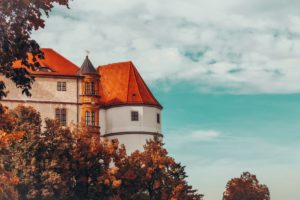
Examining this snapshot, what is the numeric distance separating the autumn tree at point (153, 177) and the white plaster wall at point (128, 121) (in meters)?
20.3

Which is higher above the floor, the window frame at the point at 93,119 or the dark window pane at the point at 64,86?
the dark window pane at the point at 64,86

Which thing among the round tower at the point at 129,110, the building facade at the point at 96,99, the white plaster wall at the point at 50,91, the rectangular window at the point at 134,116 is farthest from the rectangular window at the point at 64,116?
the rectangular window at the point at 134,116

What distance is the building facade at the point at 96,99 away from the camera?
3046 inches

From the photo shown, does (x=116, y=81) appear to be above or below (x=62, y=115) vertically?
above

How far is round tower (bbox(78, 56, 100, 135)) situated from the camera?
79.6m

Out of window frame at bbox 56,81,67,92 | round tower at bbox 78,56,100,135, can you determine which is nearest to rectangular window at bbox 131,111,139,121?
round tower at bbox 78,56,100,135

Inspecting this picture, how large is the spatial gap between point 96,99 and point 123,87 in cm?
636

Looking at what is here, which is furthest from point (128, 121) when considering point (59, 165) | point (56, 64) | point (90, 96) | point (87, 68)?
point (59, 165)

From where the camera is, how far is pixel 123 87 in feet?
282

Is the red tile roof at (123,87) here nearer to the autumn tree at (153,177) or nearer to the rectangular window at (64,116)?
the rectangular window at (64,116)

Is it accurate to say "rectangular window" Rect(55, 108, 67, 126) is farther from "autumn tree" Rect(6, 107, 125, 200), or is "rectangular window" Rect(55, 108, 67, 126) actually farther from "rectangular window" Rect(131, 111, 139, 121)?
"autumn tree" Rect(6, 107, 125, 200)

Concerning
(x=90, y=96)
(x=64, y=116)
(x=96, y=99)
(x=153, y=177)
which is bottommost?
(x=153, y=177)

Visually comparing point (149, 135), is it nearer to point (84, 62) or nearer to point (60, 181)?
point (84, 62)

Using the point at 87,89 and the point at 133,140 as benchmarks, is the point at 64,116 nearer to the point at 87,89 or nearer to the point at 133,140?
the point at 87,89
